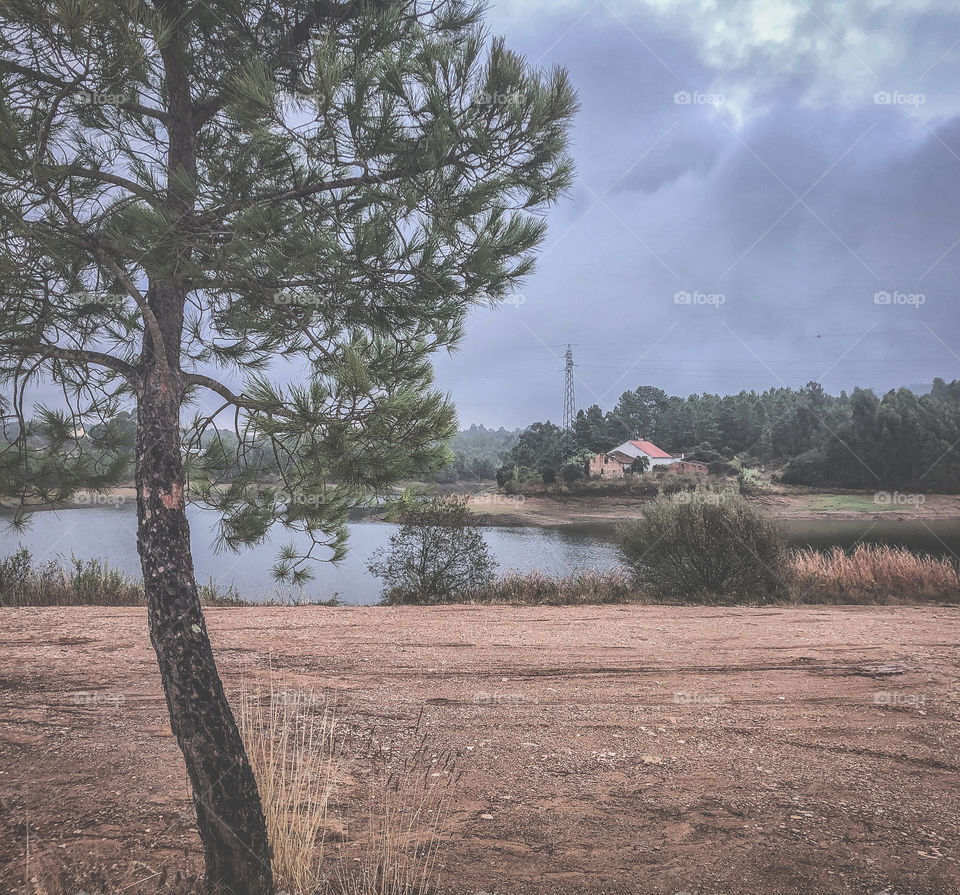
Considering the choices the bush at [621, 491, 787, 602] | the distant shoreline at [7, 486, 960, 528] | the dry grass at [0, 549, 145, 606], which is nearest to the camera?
the dry grass at [0, 549, 145, 606]

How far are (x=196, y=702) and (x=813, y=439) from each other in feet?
109

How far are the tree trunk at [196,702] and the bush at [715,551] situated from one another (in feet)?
28.6

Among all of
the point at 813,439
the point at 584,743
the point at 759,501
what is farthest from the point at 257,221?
the point at 813,439

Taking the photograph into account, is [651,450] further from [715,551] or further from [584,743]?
[584,743]

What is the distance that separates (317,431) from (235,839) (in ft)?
6.17

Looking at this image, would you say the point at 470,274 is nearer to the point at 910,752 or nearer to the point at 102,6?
the point at 102,6

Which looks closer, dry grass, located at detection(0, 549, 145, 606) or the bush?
dry grass, located at detection(0, 549, 145, 606)

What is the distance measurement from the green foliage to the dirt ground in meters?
2.70

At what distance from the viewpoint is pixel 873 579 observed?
1052cm

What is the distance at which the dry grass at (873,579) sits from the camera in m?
10.0

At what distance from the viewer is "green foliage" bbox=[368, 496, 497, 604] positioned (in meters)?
9.88

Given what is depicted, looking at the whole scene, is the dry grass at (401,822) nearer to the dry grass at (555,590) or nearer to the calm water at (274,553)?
the calm water at (274,553)

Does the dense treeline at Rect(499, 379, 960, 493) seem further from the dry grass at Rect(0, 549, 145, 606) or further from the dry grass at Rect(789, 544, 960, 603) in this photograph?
the dry grass at Rect(0, 549, 145, 606)

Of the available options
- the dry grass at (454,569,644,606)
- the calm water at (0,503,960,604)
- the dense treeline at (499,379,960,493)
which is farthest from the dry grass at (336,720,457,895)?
the dense treeline at (499,379,960,493)
